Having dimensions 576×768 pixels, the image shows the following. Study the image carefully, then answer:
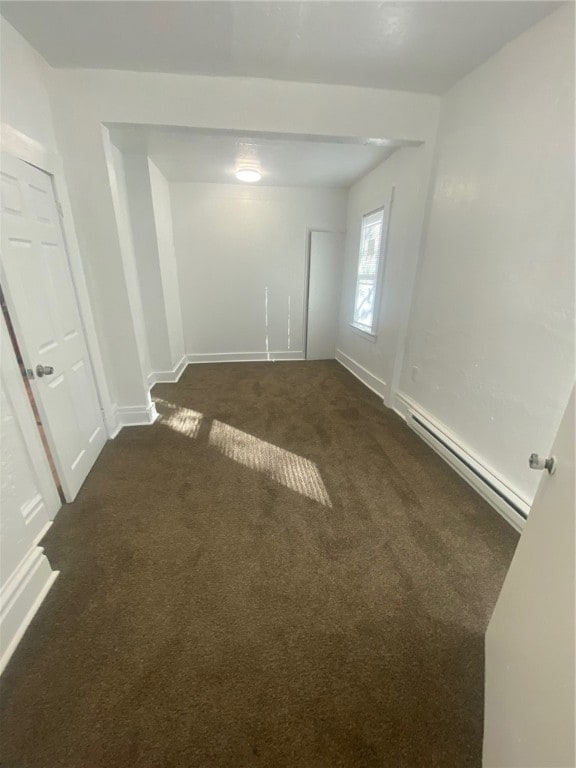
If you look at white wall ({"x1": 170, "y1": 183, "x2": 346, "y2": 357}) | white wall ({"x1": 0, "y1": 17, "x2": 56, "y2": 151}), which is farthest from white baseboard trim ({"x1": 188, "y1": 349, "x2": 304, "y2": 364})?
white wall ({"x1": 0, "y1": 17, "x2": 56, "y2": 151})

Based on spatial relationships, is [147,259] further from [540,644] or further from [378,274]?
[540,644]

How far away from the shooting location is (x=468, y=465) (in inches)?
82.0

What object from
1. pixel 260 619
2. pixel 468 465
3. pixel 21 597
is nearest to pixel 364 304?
pixel 468 465

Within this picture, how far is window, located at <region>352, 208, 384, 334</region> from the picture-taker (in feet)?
11.5

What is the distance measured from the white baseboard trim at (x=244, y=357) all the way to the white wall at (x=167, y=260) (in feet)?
1.16

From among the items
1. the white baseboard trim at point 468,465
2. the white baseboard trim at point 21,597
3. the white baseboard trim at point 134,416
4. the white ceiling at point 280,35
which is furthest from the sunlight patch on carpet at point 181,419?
the white ceiling at point 280,35

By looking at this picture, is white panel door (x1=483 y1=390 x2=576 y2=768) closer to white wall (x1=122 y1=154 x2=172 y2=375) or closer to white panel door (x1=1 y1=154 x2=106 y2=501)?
white panel door (x1=1 y1=154 x2=106 y2=501)

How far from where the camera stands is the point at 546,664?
705mm

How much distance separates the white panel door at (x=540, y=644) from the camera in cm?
62

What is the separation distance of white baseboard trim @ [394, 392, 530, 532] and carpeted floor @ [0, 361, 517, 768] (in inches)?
3.2

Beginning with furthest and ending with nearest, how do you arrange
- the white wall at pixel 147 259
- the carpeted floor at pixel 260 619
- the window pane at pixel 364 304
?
the window pane at pixel 364 304 < the white wall at pixel 147 259 < the carpeted floor at pixel 260 619

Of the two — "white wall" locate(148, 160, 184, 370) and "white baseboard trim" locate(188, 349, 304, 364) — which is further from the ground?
"white wall" locate(148, 160, 184, 370)

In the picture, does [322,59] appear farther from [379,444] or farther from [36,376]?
[379,444]

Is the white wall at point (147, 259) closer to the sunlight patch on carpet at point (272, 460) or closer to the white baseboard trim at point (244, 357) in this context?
the white baseboard trim at point (244, 357)
